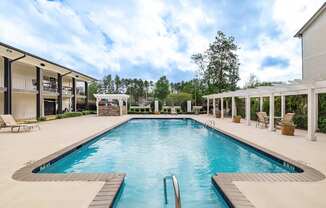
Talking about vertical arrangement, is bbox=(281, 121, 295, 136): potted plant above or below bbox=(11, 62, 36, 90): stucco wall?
below

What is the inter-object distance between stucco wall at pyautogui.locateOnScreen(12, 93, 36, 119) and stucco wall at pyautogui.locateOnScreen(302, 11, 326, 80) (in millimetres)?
19591

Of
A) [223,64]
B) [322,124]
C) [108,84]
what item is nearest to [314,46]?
[322,124]

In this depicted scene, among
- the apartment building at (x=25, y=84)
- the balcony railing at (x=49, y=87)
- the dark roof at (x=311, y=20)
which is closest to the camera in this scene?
the dark roof at (x=311, y=20)

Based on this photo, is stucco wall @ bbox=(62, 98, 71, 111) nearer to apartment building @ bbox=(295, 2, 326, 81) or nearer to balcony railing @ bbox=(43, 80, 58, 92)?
balcony railing @ bbox=(43, 80, 58, 92)

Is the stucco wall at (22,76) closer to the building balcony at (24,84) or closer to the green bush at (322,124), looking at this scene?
the building balcony at (24,84)

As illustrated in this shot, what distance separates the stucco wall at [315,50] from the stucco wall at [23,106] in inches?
771

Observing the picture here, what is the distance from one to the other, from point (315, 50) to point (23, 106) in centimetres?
2030

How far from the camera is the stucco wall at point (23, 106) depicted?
19.4 meters

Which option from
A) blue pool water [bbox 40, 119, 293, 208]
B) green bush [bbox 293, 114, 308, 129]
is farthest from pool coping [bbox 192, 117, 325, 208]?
green bush [bbox 293, 114, 308, 129]

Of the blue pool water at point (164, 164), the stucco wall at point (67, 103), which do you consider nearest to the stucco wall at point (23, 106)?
the stucco wall at point (67, 103)

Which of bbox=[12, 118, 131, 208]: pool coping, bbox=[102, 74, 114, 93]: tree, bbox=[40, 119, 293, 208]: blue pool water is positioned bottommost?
bbox=[40, 119, 293, 208]: blue pool water

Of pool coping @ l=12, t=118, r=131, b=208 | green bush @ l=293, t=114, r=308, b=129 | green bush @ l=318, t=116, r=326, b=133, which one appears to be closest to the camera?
pool coping @ l=12, t=118, r=131, b=208

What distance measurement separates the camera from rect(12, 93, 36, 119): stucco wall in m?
19.4

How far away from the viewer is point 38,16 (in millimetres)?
17906
